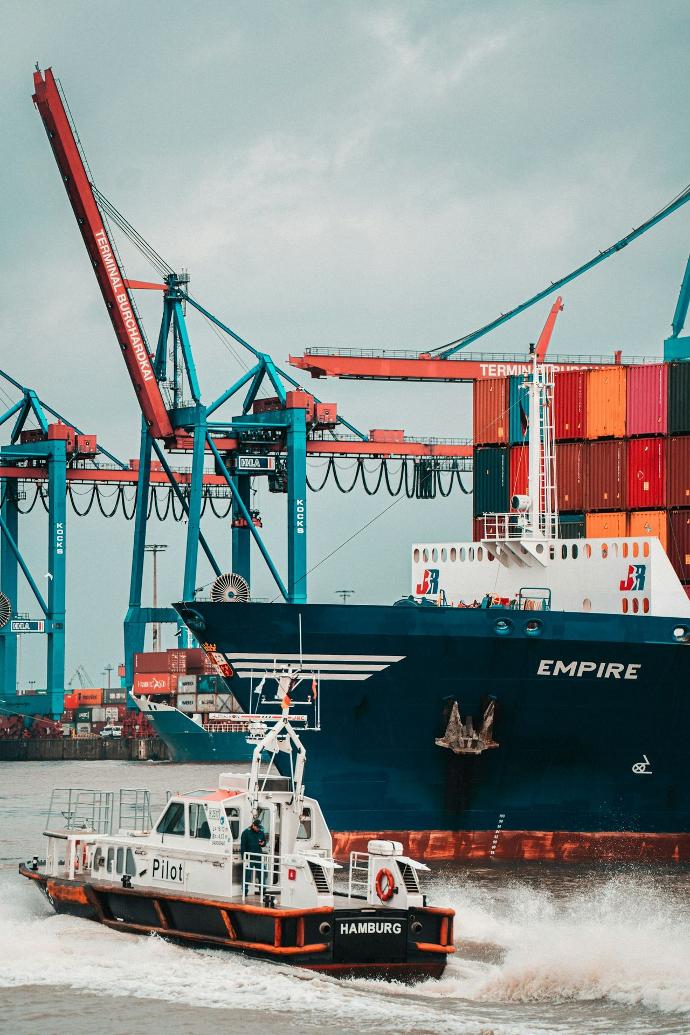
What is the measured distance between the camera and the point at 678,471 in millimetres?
38344

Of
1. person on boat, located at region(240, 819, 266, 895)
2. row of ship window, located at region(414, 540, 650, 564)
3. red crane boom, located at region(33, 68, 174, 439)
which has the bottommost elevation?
person on boat, located at region(240, 819, 266, 895)

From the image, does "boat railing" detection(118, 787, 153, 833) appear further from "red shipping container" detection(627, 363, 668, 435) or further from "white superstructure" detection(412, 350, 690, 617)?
"red shipping container" detection(627, 363, 668, 435)

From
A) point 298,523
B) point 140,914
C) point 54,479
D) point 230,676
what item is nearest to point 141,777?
point 298,523

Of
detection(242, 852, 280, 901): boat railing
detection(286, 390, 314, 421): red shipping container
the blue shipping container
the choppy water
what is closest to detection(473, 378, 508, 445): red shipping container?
the blue shipping container

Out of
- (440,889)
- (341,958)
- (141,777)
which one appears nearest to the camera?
(341,958)

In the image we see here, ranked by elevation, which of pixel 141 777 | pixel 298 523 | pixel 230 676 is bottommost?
pixel 141 777

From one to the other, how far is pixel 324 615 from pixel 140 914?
37.4 ft

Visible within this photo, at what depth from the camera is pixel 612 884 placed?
1278 inches

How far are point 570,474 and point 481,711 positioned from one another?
28.1ft

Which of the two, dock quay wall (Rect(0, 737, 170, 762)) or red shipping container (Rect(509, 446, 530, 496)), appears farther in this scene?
dock quay wall (Rect(0, 737, 170, 762))

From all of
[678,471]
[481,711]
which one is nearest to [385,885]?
[481,711]

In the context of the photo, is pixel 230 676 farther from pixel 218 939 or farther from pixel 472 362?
pixel 472 362

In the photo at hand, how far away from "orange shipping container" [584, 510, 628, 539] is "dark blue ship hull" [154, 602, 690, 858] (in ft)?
16.3

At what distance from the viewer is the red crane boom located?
7069cm
